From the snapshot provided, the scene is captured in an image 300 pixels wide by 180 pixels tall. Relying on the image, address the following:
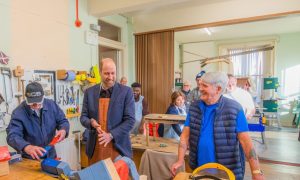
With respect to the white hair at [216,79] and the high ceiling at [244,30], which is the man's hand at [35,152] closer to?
the white hair at [216,79]

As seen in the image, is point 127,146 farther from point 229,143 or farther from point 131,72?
point 131,72

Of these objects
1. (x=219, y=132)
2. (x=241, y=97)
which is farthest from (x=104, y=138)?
(x=241, y=97)

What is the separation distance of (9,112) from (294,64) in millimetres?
7609

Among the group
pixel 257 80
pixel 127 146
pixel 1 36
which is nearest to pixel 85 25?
pixel 1 36

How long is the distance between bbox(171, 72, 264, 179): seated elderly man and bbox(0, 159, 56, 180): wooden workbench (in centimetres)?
83

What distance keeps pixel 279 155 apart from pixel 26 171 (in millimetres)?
4232

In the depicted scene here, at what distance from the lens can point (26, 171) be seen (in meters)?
1.28

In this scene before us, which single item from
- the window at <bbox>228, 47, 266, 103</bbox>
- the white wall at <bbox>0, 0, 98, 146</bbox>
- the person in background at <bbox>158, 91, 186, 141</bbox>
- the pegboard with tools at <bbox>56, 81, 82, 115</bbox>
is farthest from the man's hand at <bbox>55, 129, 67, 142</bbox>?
the window at <bbox>228, 47, 266, 103</bbox>

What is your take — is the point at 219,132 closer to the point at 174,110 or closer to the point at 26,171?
the point at 26,171

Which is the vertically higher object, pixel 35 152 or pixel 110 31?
pixel 110 31

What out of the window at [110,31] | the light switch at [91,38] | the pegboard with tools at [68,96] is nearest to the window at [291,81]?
the window at [110,31]

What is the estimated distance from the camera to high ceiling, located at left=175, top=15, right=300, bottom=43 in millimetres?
5427

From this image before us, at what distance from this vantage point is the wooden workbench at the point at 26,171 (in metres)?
1.18

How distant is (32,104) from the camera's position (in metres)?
1.57
